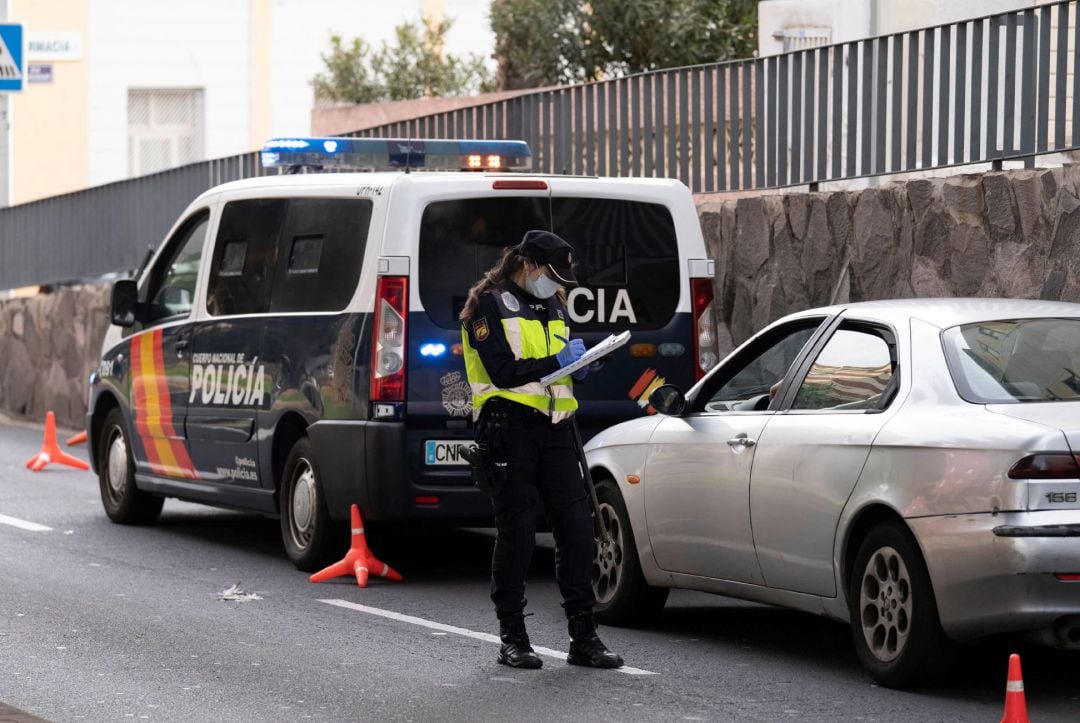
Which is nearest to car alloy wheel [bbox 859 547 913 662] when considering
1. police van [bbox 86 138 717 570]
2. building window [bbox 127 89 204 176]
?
police van [bbox 86 138 717 570]

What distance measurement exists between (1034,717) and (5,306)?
69.3 ft

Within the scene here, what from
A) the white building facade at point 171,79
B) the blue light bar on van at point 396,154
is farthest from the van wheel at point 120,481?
the white building facade at point 171,79

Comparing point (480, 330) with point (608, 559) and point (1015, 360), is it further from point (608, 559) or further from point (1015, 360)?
point (1015, 360)

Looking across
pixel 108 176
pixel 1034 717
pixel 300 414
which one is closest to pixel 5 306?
pixel 108 176

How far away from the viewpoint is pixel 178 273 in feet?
43.4

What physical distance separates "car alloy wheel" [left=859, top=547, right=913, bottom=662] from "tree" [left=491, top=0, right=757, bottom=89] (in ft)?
65.9

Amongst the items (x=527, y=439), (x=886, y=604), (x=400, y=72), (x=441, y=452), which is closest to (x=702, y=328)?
(x=441, y=452)

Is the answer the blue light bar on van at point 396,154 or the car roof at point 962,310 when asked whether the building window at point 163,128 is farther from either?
the car roof at point 962,310

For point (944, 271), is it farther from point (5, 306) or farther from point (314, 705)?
point (5, 306)

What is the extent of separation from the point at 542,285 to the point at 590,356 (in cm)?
42

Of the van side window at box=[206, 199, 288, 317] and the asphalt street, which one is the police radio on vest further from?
the van side window at box=[206, 199, 288, 317]

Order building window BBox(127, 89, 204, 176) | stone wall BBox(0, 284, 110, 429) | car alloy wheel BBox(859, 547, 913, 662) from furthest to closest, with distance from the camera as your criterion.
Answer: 1. building window BBox(127, 89, 204, 176)
2. stone wall BBox(0, 284, 110, 429)
3. car alloy wheel BBox(859, 547, 913, 662)

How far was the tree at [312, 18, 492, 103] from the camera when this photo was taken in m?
35.4

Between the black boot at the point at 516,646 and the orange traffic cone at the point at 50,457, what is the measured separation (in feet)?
34.2
